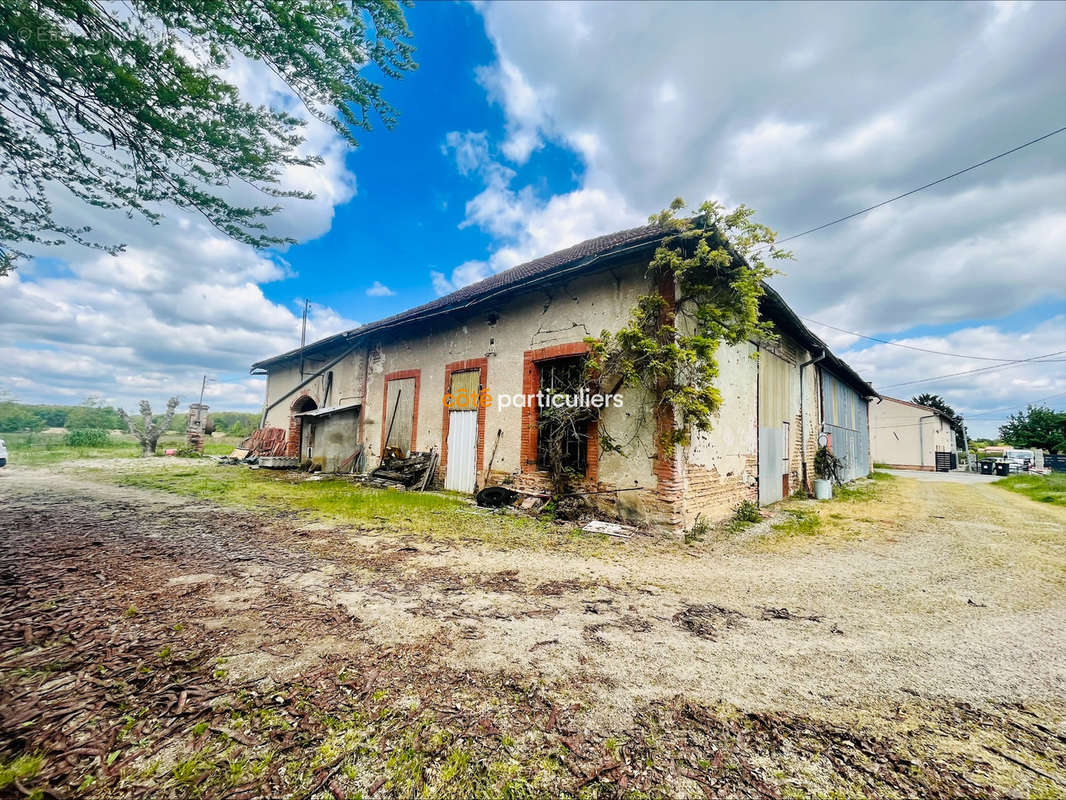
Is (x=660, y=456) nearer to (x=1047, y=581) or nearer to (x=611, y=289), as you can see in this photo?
(x=611, y=289)

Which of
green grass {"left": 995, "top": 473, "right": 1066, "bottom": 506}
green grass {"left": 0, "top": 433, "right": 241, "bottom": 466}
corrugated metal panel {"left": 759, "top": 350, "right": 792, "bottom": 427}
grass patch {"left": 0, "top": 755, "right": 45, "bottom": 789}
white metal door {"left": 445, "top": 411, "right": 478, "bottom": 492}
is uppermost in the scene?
corrugated metal panel {"left": 759, "top": 350, "right": 792, "bottom": 427}

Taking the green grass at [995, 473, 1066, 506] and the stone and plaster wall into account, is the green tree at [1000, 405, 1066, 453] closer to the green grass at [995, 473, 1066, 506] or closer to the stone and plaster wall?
the green grass at [995, 473, 1066, 506]

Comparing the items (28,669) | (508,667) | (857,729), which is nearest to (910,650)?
(857,729)

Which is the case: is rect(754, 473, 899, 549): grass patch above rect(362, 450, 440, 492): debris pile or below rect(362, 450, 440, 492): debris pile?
below

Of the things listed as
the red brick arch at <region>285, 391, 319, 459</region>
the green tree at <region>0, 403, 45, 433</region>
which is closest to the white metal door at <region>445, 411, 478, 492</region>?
the red brick arch at <region>285, 391, 319, 459</region>

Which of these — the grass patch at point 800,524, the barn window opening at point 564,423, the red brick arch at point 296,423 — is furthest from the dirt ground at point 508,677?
the red brick arch at point 296,423

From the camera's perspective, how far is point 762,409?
8477 mm

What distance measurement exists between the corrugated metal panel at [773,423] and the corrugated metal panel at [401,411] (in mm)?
8353

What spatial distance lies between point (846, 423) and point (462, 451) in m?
14.6

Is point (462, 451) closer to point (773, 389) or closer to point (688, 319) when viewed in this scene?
point (688, 319)

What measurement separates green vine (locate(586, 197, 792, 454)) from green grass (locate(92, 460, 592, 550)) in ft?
6.74

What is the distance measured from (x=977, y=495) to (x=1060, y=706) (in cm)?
1400

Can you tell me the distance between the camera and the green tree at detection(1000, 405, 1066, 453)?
32.1 m

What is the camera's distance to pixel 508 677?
213 centimetres
